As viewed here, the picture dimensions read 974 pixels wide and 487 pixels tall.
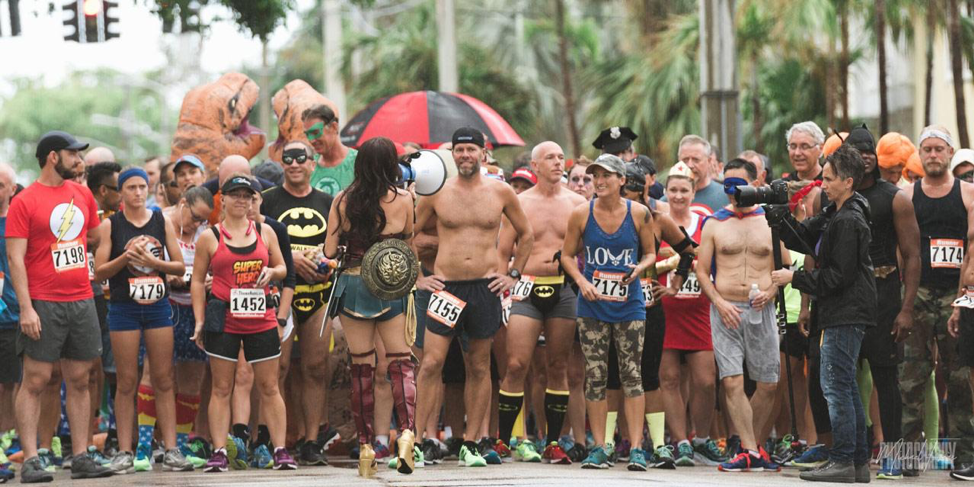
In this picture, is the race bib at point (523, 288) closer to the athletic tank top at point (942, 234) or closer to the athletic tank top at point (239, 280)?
the athletic tank top at point (239, 280)

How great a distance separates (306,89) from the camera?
14.3 m

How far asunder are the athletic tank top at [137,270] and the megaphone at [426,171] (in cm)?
187

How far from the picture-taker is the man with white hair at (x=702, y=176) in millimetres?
12414

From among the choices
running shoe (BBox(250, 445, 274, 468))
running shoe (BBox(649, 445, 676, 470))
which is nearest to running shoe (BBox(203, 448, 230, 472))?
running shoe (BBox(250, 445, 274, 468))

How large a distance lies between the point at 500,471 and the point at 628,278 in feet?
5.50

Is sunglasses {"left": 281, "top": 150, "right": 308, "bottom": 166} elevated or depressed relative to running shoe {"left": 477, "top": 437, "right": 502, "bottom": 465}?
elevated

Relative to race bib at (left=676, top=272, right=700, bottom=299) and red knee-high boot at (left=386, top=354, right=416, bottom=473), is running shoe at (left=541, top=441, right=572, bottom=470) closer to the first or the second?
red knee-high boot at (left=386, top=354, right=416, bottom=473)

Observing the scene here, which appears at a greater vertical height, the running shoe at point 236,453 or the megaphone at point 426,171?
the megaphone at point 426,171

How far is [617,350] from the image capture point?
1092 centimetres

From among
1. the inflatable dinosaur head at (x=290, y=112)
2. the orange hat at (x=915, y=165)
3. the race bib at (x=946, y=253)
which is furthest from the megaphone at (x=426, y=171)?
the orange hat at (x=915, y=165)

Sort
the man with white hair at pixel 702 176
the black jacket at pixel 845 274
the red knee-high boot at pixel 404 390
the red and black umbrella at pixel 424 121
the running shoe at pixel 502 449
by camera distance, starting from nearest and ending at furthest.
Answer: the black jacket at pixel 845 274
the red knee-high boot at pixel 404 390
the running shoe at pixel 502 449
the man with white hair at pixel 702 176
the red and black umbrella at pixel 424 121

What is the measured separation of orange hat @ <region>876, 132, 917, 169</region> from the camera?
11.5 m

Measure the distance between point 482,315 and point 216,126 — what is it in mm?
4547

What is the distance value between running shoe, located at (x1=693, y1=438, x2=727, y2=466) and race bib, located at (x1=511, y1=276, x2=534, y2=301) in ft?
5.78
